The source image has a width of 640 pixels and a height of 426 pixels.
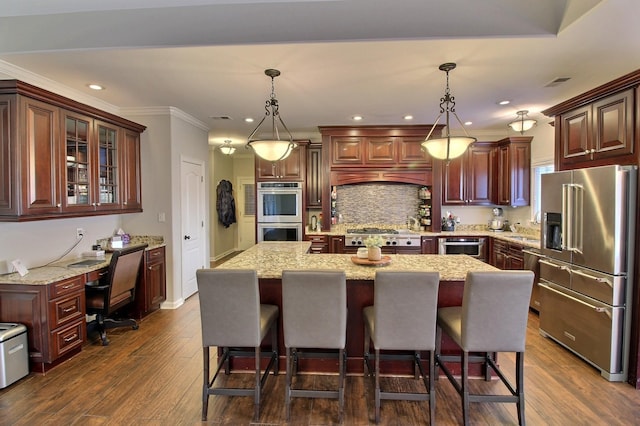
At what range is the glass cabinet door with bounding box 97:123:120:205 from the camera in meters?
3.69

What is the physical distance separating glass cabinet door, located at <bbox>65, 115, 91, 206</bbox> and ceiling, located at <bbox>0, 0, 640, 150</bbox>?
45 centimetres

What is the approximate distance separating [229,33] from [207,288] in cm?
189

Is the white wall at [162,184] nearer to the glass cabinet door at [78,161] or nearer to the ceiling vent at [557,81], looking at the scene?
the glass cabinet door at [78,161]

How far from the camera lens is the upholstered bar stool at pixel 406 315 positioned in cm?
206

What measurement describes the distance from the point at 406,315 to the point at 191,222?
3.72 metres

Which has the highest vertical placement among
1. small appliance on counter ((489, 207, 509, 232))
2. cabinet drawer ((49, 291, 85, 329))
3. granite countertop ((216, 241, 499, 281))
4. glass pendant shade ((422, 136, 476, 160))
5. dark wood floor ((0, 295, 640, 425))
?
glass pendant shade ((422, 136, 476, 160))

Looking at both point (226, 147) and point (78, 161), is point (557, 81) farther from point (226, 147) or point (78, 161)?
point (226, 147)

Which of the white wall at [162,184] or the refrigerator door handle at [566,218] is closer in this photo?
the refrigerator door handle at [566,218]

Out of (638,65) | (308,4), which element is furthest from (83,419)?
(638,65)

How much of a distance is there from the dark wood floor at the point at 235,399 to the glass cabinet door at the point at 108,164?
1.71 metres

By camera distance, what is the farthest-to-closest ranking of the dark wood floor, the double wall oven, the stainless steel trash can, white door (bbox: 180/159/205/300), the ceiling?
the double wall oven, white door (bbox: 180/159/205/300), the stainless steel trash can, the ceiling, the dark wood floor

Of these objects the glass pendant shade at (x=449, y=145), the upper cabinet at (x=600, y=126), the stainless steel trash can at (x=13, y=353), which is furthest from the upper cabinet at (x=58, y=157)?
the upper cabinet at (x=600, y=126)

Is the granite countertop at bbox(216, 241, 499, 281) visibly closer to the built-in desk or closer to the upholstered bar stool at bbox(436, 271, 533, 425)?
the upholstered bar stool at bbox(436, 271, 533, 425)

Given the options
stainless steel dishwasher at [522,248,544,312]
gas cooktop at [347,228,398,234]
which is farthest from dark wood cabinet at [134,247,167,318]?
stainless steel dishwasher at [522,248,544,312]
